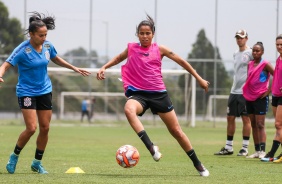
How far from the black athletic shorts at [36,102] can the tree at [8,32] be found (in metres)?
30.7

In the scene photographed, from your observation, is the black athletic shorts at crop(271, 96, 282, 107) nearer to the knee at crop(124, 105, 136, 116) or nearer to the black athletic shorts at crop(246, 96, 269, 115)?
the black athletic shorts at crop(246, 96, 269, 115)

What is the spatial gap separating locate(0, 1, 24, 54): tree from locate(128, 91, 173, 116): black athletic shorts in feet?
103

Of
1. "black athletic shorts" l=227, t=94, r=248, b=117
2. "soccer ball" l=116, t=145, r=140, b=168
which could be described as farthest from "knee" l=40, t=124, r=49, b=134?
"black athletic shorts" l=227, t=94, r=248, b=117

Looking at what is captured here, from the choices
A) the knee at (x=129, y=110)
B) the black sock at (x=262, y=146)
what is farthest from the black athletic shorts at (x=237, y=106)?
the knee at (x=129, y=110)

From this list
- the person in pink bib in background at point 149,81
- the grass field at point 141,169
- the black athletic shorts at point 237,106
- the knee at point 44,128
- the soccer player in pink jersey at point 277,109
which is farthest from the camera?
the black athletic shorts at point 237,106

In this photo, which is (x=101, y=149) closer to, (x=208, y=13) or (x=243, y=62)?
(x=243, y=62)

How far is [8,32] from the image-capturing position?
147 ft

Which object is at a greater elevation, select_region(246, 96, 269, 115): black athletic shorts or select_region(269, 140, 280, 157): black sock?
select_region(246, 96, 269, 115): black athletic shorts

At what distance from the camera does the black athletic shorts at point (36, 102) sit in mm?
10234

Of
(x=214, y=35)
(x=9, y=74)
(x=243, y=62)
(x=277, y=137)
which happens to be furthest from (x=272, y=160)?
(x=9, y=74)

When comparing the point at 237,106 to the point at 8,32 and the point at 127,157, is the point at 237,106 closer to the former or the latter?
the point at 127,157

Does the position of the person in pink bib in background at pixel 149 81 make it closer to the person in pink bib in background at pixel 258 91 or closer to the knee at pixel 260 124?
the person in pink bib in background at pixel 258 91

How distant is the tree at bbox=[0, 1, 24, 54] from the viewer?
4178cm

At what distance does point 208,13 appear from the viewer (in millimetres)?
38000
